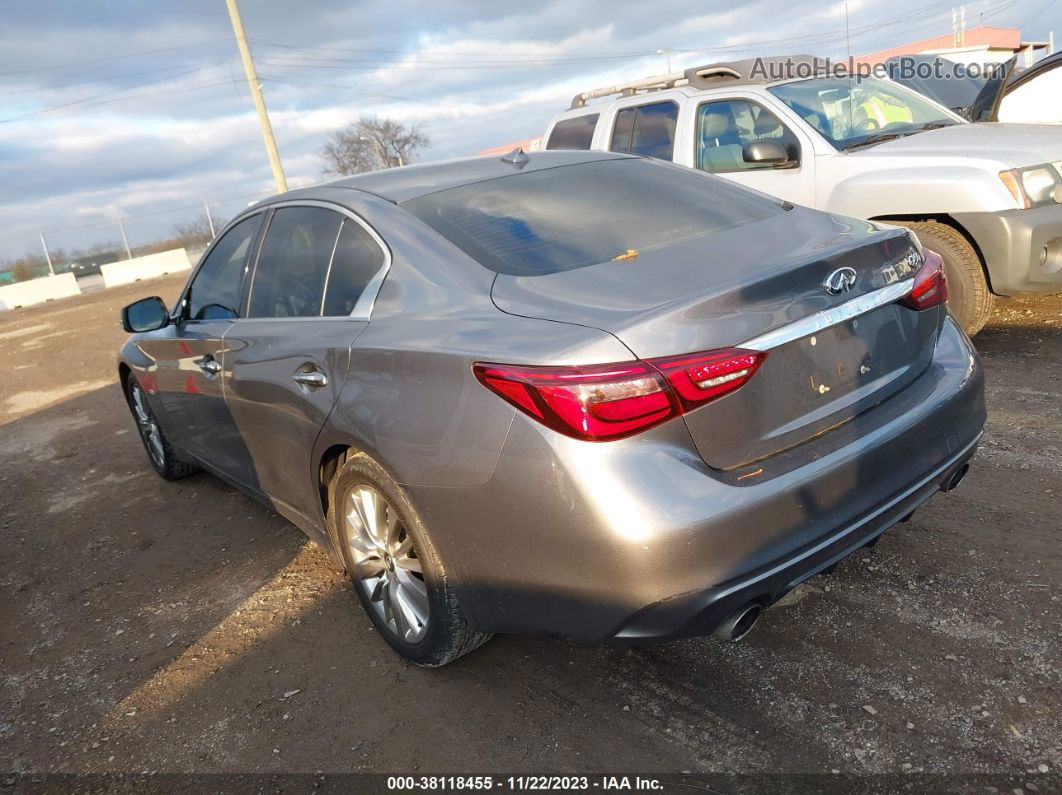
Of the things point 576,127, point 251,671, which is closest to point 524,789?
point 251,671

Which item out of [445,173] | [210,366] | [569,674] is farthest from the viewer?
[210,366]

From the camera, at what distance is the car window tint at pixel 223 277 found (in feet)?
12.6

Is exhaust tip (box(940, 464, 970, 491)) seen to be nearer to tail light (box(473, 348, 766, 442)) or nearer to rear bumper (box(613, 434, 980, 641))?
rear bumper (box(613, 434, 980, 641))

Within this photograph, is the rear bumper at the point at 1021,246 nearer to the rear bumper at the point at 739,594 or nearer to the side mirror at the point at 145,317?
the rear bumper at the point at 739,594

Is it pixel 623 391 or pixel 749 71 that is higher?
pixel 749 71

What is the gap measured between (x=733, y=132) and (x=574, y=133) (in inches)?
71.0

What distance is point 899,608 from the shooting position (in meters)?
2.88

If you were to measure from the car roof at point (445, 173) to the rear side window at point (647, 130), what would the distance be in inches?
132

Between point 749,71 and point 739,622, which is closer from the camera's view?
point 739,622

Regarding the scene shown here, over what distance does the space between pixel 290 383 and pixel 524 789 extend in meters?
1.65

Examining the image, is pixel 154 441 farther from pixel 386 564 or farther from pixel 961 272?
pixel 961 272

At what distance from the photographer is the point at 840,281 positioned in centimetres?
238

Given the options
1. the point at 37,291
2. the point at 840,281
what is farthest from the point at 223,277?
the point at 37,291

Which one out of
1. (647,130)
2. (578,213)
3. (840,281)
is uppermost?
(647,130)
